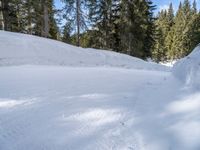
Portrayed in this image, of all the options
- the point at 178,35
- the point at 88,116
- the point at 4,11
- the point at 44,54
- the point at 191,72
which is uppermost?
the point at 178,35

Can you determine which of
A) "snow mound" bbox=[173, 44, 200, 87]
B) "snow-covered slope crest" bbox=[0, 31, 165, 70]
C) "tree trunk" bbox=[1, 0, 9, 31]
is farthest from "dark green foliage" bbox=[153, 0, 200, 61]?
"snow mound" bbox=[173, 44, 200, 87]

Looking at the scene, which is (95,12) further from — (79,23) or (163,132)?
(163,132)

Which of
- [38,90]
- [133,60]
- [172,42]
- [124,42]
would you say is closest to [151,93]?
[38,90]

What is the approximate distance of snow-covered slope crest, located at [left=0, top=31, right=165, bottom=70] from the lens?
12.4 meters

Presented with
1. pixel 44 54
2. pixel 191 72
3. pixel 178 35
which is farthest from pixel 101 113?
pixel 178 35

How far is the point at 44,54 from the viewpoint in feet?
44.3

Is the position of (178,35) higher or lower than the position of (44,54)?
higher

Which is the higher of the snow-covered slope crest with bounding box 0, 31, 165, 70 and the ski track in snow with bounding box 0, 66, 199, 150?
the snow-covered slope crest with bounding box 0, 31, 165, 70

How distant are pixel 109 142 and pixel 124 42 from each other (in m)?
24.9

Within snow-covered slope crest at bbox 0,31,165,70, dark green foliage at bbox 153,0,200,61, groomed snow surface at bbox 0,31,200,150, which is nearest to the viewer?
groomed snow surface at bbox 0,31,200,150

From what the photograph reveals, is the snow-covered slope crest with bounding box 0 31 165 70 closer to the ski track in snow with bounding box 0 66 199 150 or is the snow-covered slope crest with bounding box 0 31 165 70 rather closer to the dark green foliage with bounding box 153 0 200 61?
the ski track in snow with bounding box 0 66 199 150

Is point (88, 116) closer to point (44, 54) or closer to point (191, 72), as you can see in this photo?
point (191, 72)

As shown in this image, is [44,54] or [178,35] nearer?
[44,54]

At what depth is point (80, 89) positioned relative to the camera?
5508 millimetres
